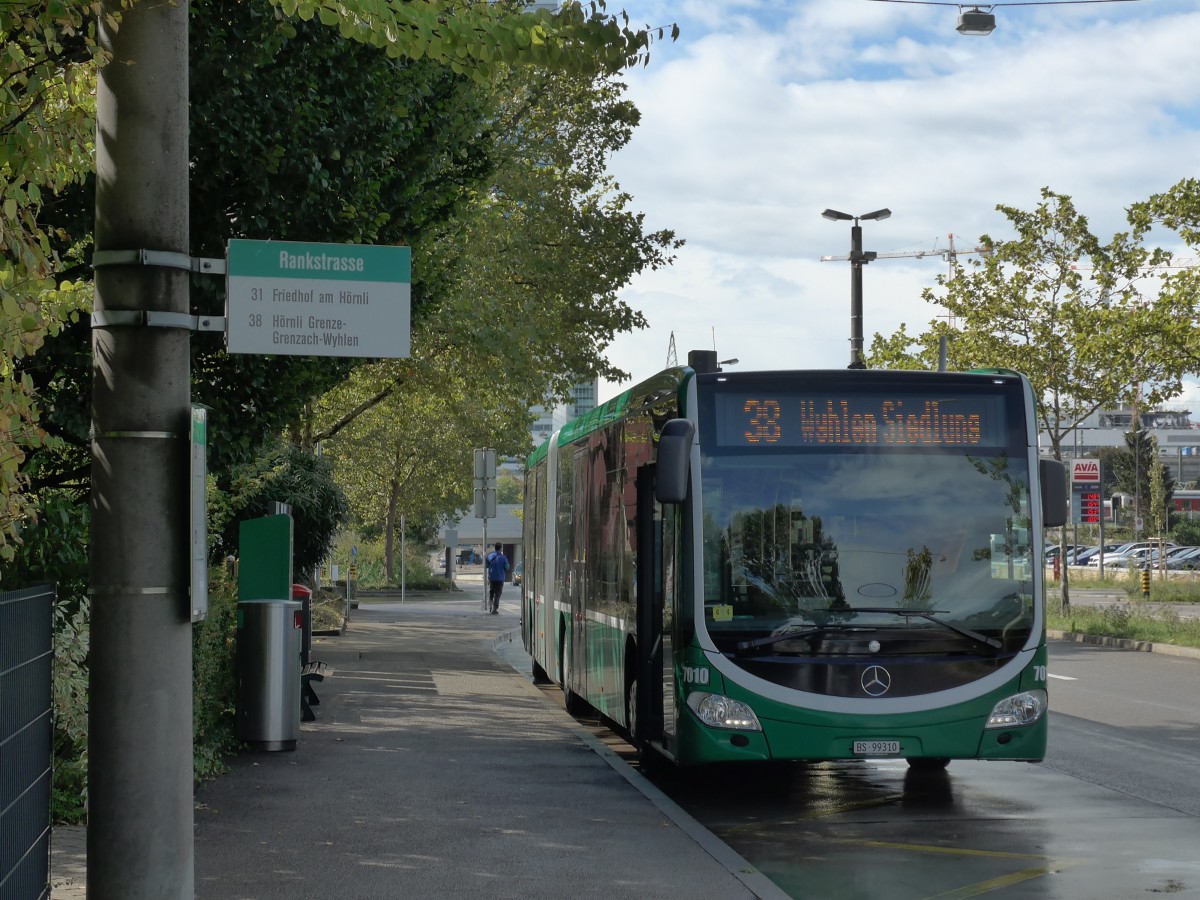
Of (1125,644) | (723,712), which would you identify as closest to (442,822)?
(723,712)

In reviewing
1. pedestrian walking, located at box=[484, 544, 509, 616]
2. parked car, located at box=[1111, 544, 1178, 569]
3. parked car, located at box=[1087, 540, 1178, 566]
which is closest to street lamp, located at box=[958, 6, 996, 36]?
pedestrian walking, located at box=[484, 544, 509, 616]

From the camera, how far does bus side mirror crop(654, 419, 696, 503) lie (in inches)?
396

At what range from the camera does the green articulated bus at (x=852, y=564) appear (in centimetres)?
1041

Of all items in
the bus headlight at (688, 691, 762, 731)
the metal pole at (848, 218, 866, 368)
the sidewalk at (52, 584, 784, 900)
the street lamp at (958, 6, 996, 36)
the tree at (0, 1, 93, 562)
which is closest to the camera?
the tree at (0, 1, 93, 562)

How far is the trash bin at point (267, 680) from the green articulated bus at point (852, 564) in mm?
3193

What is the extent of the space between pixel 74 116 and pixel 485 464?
2711 cm

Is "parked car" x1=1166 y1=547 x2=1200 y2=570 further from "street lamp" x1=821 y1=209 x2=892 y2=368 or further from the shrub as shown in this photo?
the shrub

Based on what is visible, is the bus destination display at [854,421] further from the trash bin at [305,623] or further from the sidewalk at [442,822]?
the trash bin at [305,623]

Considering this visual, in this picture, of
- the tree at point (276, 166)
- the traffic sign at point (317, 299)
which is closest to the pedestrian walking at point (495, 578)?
the tree at point (276, 166)

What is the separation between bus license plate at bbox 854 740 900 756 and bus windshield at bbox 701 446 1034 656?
0.64 m

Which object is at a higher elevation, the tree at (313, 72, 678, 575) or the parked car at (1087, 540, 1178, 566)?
the tree at (313, 72, 678, 575)

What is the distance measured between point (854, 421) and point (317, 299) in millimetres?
5736

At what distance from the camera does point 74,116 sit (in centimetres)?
594

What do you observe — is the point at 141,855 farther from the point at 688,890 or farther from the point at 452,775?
the point at 452,775
